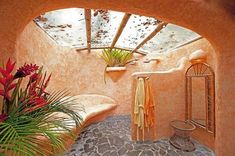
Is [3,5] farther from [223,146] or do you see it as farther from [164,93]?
[164,93]

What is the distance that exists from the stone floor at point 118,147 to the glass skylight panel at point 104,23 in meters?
1.99

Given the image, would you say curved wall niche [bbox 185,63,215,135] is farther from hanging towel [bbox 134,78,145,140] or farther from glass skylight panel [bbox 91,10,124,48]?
glass skylight panel [bbox 91,10,124,48]

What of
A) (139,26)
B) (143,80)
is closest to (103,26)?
(139,26)

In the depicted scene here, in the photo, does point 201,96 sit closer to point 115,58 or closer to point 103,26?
point 103,26

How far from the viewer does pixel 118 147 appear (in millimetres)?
2521

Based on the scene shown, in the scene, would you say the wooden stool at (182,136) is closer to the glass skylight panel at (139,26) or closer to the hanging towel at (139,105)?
the hanging towel at (139,105)

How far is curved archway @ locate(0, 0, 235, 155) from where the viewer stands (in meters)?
0.97

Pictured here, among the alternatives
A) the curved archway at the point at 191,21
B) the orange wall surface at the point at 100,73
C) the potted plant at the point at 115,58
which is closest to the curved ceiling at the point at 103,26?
the orange wall surface at the point at 100,73

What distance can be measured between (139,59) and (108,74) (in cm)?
108

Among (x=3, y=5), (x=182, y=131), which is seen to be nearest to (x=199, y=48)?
(x=182, y=131)

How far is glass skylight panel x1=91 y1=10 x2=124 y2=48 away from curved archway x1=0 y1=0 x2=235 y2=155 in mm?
1068

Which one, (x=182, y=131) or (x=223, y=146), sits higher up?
(x=223, y=146)

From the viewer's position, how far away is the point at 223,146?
1480 mm

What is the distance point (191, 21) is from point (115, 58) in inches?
127
